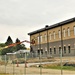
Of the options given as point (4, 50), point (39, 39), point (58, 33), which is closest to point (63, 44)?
point (58, 33)

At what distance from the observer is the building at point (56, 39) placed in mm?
63844

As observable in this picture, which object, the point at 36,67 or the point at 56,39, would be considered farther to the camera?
the point at 56,39

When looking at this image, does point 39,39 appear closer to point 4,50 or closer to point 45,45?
point 45,45

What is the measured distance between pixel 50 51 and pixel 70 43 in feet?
35.2

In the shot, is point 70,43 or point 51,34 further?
point 51,34

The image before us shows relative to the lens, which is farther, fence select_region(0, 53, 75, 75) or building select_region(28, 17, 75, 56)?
building select_region(28, 17, 75, 56)

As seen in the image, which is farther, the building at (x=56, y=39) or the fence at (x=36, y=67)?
the building at (x=56, y=39)

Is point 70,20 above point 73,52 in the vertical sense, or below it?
above

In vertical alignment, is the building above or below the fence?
above

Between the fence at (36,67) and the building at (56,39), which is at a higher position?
the building at (56,39)

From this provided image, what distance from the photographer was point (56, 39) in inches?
2788

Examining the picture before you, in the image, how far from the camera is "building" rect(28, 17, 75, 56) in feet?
209

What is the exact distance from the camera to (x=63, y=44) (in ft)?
→ 222

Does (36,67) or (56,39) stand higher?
(56,39)
